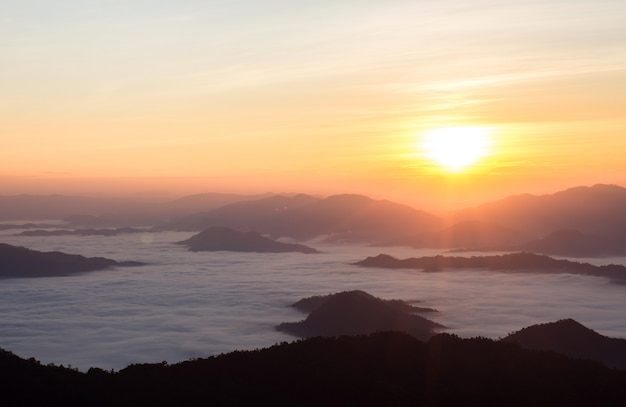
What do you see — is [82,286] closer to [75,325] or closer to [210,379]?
[75,325]

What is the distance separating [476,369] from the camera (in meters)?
37.9

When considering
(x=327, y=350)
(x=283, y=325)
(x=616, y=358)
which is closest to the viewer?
(x=327, y=350)

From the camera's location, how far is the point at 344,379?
3512 cm

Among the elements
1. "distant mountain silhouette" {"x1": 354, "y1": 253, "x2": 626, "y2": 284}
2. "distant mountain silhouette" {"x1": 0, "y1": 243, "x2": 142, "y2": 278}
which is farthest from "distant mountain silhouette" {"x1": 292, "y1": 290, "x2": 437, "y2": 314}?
"distant mountain silhouette" {"x1": 0, "y1": 243, "x2": 142, "y2": 278}

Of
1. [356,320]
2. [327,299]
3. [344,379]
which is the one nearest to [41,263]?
[327,299]

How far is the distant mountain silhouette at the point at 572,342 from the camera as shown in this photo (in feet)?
206

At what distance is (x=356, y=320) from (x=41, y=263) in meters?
112

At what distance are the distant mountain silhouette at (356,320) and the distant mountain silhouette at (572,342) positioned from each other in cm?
1600

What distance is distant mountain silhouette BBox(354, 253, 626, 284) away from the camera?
141625 mm

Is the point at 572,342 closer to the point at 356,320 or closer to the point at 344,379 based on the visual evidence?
the point at 356,320

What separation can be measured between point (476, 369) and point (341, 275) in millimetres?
113103

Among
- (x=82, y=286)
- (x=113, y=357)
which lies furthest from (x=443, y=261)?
(x=113, y=357)

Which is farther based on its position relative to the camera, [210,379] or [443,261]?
[443,261]

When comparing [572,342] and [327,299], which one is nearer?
[572,342]
